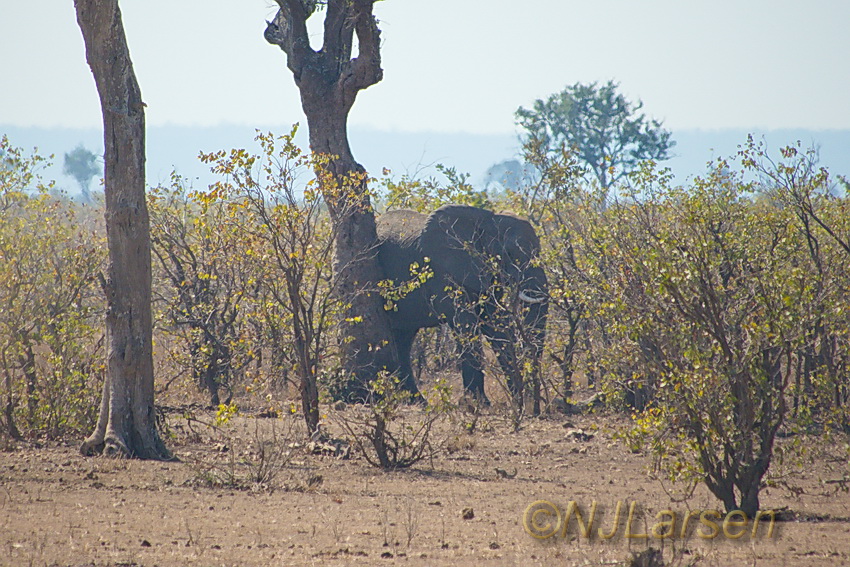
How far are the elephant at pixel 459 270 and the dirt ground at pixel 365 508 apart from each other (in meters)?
4.09

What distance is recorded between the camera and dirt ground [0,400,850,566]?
19.4ft

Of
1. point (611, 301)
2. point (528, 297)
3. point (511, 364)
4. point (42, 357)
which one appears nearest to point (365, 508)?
point (611, 301)

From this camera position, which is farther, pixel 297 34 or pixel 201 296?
pixel 297 34

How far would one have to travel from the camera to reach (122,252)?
30.5ft

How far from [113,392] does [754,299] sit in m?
5.73

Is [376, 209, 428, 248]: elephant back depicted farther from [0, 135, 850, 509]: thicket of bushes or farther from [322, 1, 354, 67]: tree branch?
[322, 1, 354, 67]: tree branch

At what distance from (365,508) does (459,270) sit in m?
7.74

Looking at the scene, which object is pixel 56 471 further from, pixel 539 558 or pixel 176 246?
pixel 176 246

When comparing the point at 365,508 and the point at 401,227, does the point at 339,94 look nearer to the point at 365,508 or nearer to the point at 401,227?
the point at 401,227

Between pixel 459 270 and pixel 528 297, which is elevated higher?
pixel 459 270

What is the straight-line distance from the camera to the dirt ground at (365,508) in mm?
5914

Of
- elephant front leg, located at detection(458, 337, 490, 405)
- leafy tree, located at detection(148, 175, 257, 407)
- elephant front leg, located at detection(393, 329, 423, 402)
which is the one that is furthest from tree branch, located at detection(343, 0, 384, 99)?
elephant front leg, located at detection(458, 337, 490, 405)

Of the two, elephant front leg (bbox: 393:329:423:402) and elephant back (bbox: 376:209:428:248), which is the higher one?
elephant back (bbox: 376:209:428:248)

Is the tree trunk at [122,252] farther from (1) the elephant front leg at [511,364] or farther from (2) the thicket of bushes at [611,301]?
(1) the elephant front leg at [511,364]
